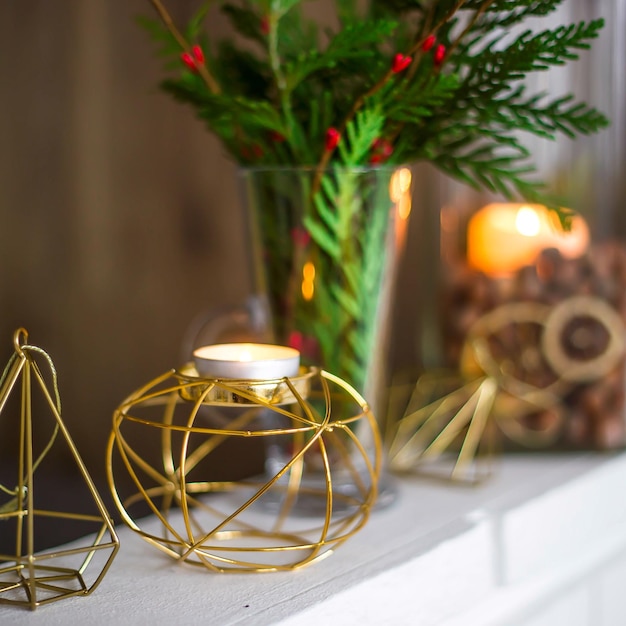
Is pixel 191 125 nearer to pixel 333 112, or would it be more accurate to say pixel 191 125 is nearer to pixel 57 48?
pixel 57 48

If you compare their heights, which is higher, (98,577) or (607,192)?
(607,192)

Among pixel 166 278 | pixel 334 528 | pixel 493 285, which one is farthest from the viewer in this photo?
pixel 166 278

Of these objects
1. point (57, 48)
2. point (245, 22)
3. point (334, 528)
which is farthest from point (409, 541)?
point (57, 48)

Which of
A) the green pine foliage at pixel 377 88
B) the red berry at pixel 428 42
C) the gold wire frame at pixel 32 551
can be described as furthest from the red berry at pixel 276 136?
the gold wire frame at pixel 32 551

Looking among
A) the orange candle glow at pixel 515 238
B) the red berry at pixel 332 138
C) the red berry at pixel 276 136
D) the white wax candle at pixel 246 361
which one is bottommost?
the white wax candle at pixel 246 361

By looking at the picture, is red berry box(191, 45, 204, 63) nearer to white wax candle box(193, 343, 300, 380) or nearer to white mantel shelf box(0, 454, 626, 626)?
white wax candle box(193, 343, 300, 380)

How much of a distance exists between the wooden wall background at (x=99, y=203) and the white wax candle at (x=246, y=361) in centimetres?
25

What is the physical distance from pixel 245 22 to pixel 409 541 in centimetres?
37

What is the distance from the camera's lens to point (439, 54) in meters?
0.46

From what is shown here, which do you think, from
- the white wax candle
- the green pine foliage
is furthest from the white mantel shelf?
the green pine foliage

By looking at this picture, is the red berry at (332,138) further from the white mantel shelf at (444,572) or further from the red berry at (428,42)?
the white mantel shelf at (444,572)

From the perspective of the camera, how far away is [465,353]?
0.66 m

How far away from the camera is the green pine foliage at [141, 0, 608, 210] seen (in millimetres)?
455

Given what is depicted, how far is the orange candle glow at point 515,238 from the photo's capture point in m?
0.65
